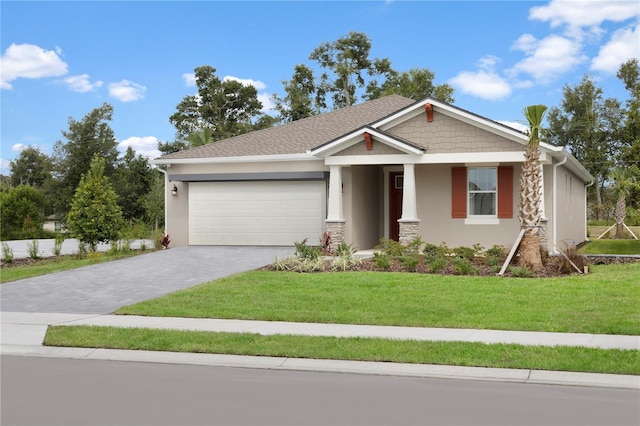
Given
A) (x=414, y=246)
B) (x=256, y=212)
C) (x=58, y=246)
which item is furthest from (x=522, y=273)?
(x=58, y=246)

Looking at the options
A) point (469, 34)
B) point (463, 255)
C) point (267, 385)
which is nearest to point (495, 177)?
point (463, 255)

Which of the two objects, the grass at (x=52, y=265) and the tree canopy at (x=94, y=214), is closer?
the grass at (x=52, y=265)

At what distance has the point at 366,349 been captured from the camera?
9.08m

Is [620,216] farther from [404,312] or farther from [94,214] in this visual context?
[404,312]

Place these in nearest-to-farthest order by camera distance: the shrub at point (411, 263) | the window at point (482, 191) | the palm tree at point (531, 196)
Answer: the shrub at point (411, 263)
the palm tree at point (531, 196)
the window at point (482, 191)

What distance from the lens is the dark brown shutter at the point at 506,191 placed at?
21391 millimetres

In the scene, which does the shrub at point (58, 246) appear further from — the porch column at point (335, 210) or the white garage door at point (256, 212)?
the porch column at point (335, 210)

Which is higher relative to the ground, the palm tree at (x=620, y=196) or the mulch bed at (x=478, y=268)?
the palm tree at (x=620, y=196)

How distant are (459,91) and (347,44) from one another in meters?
9.42

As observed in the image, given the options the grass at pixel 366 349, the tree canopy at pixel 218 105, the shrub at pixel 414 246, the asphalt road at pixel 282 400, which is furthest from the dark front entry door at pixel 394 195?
the tree canopy at pixel 218 105

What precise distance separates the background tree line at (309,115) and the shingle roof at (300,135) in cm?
1718

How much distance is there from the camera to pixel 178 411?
6594 millimetres

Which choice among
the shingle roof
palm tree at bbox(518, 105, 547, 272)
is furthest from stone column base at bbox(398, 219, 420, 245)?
the shingle roof

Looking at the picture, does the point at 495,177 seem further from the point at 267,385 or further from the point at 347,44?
the point at 347,44
